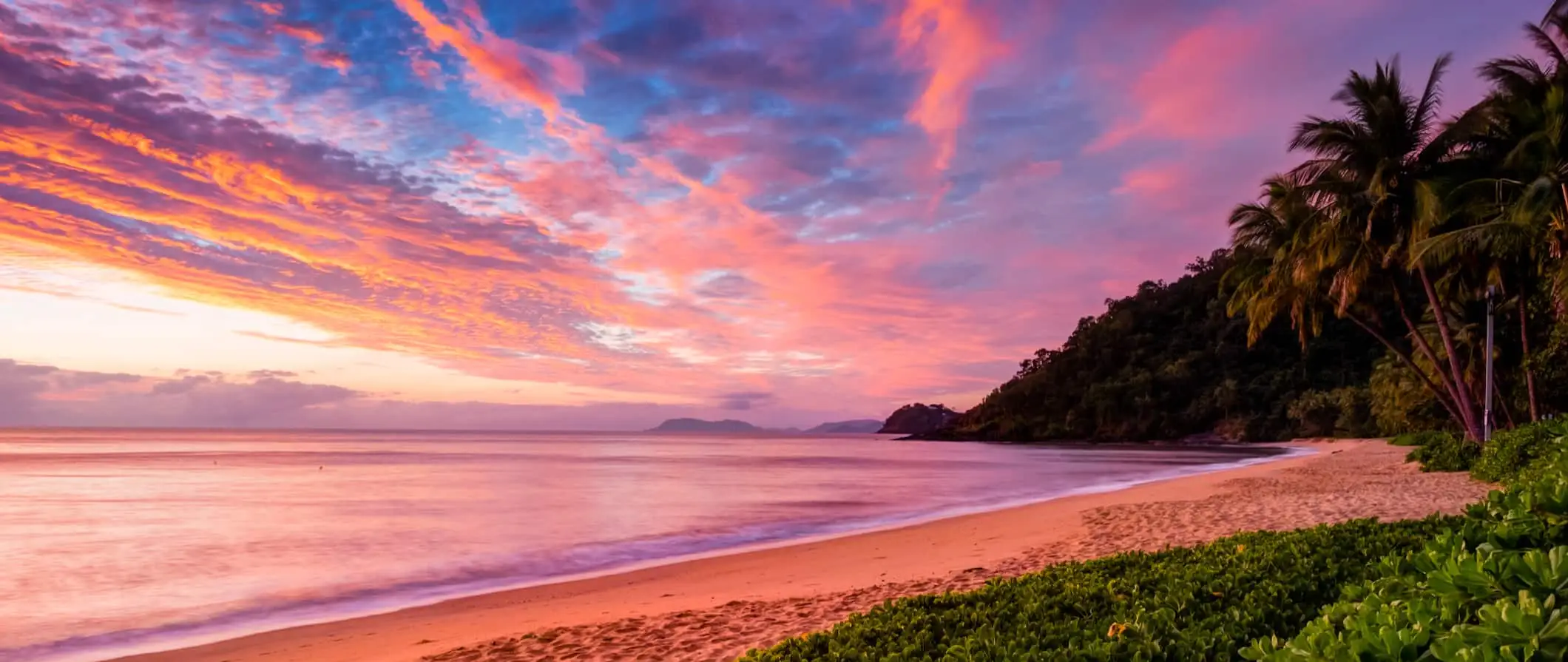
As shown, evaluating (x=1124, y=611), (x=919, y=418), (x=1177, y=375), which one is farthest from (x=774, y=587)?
(x=919, y=418)

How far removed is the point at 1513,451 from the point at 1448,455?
6.64 metres

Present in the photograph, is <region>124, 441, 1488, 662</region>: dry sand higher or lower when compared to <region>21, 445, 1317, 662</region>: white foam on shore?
higher

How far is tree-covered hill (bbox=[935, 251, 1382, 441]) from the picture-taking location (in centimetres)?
7506

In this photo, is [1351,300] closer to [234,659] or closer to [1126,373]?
[234,659]

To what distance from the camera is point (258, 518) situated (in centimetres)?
1991

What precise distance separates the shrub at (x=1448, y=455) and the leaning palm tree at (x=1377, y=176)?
1014mm

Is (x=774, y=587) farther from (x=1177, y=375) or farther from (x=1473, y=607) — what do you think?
(x=1177, y=375)

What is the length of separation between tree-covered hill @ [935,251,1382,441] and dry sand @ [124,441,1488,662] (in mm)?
55475

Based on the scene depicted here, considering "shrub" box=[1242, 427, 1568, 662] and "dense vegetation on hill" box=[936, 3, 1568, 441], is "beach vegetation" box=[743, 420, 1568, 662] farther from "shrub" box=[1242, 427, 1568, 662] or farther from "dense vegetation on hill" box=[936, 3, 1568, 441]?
"dense vegetation on hill" box=[936, 3, 1568, 441]

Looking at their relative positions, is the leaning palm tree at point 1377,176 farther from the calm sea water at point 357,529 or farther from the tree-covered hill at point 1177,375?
the tree-covered hill at point 1177,375

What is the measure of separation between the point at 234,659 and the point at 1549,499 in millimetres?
8956

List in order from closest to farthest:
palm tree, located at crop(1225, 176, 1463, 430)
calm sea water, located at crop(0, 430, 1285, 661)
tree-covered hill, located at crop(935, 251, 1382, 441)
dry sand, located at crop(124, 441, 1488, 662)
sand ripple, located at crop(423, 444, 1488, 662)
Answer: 1. sand ripple, located at crop(423, 444, 1488, 662)
2. dry sand, located at crop(124, 441, 1488, 662)
3. calm sea water, located at crop(0, 430, 1285, 661)
4. palm tree, located at crop(1225, 176, 1463, 430)
5. tree-covered hill, located at crop(935, 251, 1382, 441)

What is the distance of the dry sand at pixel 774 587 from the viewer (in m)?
6.67

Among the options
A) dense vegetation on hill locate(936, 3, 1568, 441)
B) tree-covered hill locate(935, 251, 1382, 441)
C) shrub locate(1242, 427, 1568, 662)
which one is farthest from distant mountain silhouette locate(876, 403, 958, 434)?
shrub locate(1242, 427, 1568, 662)
